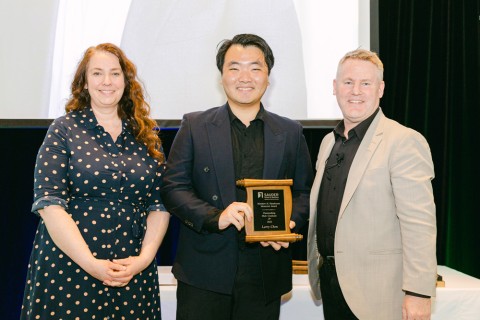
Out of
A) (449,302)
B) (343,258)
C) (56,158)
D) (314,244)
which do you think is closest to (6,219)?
(56,158)

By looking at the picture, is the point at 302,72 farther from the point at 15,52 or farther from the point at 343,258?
the point at 15,52

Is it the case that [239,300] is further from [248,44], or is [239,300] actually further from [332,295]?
[248,44]

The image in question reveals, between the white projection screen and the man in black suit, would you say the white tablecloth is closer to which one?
the man in black suit

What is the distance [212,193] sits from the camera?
7.45ft

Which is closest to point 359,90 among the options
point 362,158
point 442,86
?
point 362,158

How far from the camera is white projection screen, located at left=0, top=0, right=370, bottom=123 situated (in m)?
3.45

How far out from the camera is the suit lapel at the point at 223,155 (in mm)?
2242

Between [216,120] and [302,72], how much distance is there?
1335 millimetres

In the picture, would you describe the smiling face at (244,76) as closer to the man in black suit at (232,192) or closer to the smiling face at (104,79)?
the man in black suit at (232,192)

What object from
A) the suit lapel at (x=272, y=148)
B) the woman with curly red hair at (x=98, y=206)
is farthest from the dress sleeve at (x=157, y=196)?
the suit lapel at (x=272, y=148)

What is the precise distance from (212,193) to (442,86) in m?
2.35

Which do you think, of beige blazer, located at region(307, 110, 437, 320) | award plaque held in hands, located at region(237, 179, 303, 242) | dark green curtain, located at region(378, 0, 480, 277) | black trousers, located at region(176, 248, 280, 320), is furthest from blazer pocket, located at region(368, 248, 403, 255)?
dark green curtain, located at region(378, 0, 480, 277)

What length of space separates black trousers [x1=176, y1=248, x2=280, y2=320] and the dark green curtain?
205cm

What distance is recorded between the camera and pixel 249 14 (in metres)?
3.49
